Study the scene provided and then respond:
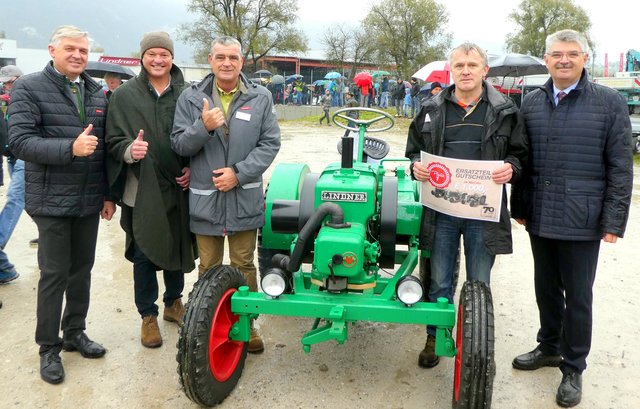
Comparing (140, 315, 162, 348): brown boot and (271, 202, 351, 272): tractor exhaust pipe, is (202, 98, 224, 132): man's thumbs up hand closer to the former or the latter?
(271, 202, 351, 272): tractor exhaust pipe

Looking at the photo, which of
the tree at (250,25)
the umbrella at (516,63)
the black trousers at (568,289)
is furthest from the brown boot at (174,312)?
the tree at (250,25)

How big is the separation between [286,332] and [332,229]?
49.0 inches

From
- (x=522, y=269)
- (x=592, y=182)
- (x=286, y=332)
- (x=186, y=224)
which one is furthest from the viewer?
(x=522, y=269)

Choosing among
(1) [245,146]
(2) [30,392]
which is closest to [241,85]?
(1) [245,146]

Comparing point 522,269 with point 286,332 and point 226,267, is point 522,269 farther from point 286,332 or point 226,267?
point 226,267

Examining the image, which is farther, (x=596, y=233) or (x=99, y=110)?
(x=99, y=110)

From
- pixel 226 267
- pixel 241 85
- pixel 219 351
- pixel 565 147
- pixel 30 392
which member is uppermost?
pixel 241 85

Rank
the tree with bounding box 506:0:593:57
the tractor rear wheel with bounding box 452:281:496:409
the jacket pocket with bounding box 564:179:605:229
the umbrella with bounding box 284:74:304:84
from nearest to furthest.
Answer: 1. the tractor rear wheel with bounding box 452:281:496:409
2. the jacket pocket with bounding box 564:179:605:229
3. the umbrella with bounding box 284:74:304:84
4. the tree with bounding box 506:0:593:57

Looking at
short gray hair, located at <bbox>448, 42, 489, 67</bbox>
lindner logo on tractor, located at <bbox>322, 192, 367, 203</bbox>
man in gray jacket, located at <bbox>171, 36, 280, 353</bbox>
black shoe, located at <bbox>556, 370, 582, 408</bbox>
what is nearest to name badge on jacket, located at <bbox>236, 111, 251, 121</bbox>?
man in gray jacket, located at <bbox>171, 36, 280, 353</bbox>

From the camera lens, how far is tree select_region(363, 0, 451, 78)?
3616 cm

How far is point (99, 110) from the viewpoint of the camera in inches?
132

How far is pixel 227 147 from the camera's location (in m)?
3.37

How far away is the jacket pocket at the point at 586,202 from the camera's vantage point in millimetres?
2955

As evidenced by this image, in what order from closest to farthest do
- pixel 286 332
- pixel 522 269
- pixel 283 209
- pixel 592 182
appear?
pixel 592 182
pixel 283 209
pixel 286 332
pixel 522 269
